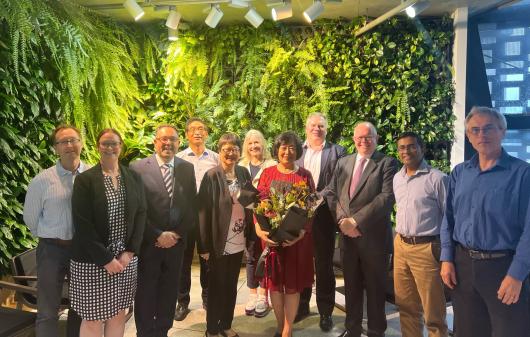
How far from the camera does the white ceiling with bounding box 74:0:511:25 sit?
14.0 ft

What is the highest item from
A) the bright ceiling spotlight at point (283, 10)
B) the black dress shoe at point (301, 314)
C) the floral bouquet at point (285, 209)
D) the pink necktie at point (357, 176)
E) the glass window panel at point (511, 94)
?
the bright ceiling spotlight at point (283, 10)

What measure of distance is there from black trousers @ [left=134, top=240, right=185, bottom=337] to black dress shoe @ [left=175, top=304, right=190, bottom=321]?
636 mm

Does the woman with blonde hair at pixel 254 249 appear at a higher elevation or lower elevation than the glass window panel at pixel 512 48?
lower

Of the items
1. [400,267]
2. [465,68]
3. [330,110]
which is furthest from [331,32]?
[400,267]

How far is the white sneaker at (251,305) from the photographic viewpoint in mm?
3600

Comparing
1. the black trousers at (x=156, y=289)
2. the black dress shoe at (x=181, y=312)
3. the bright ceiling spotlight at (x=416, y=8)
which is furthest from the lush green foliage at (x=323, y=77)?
the black trousers at (x=156, y=289)

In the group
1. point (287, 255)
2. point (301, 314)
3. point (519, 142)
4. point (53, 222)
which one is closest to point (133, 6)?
point (53, 222)

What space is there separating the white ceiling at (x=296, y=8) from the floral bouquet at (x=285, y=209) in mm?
2303

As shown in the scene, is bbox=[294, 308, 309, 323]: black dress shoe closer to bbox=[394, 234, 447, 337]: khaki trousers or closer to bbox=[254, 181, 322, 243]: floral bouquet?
bbox=[394, 234, 447, 337]: khaki trousers

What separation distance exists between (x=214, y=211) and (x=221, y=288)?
54 cm

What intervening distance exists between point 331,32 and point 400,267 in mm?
3058

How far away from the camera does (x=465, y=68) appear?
15.3 feet

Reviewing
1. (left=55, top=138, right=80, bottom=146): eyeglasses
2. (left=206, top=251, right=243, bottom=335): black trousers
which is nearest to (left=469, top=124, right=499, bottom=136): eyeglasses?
(left=206, top=251, right=243, bottom=335): black trousers

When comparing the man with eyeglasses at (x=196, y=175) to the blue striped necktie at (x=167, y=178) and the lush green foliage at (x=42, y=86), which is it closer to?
the blue striped necktie at (x=167, y=178)
